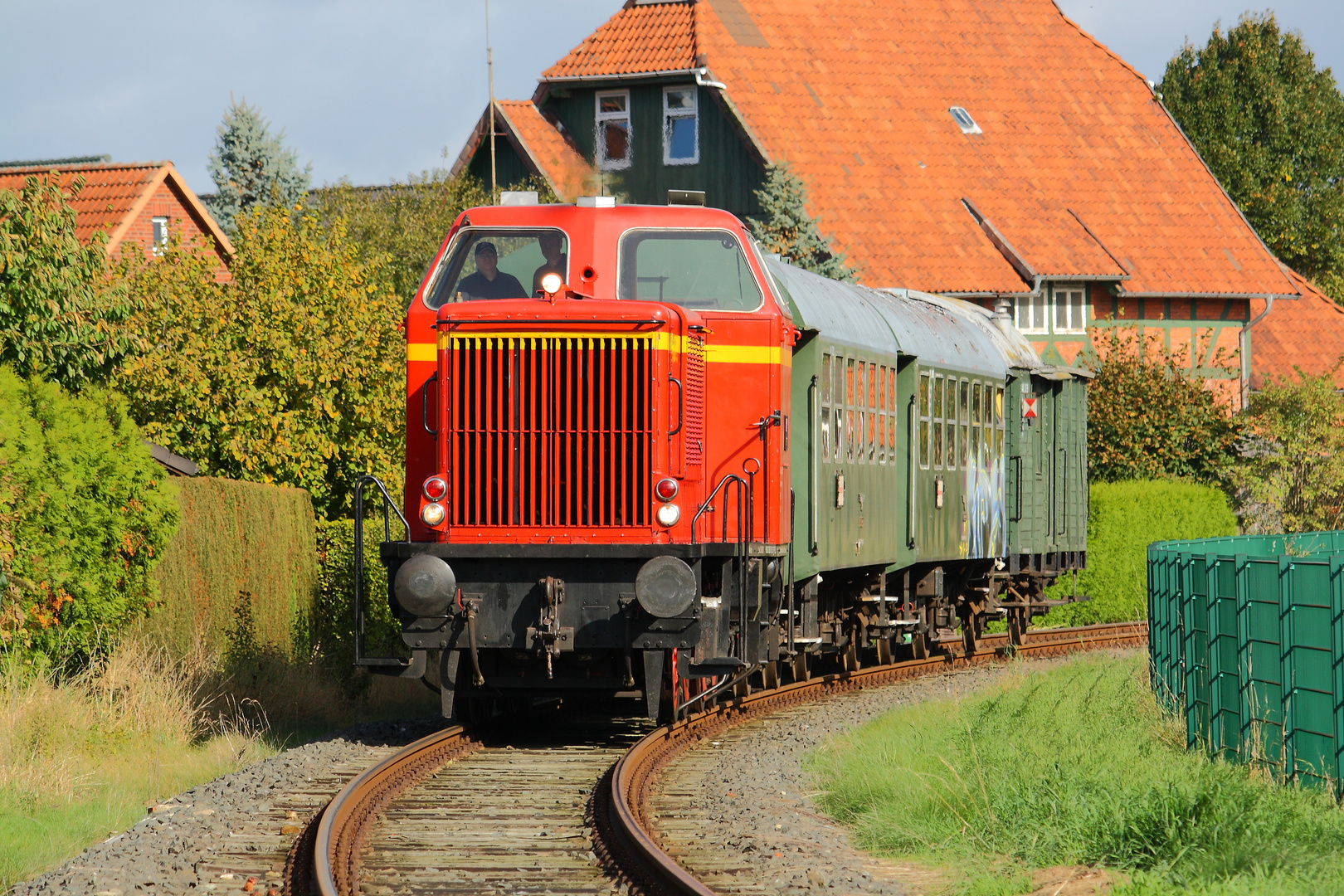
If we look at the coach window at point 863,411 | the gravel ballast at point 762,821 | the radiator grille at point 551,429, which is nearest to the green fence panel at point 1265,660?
the gravel ballast at point 762,821

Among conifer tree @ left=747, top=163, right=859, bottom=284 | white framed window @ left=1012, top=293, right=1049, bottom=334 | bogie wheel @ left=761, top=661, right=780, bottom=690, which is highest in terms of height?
conifer tree @ left=747, top=163, right=859, bottom=284

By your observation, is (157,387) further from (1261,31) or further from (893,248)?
(1261,31)

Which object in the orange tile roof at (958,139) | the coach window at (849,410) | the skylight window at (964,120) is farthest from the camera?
the skylight window at (964,120)

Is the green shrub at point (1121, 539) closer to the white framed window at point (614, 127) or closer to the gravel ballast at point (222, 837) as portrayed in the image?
the white framed window at point (614, 127)

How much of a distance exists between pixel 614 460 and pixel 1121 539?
17795 millimetres

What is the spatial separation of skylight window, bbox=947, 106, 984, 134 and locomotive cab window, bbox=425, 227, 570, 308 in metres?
28.4

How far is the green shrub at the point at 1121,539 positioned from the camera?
26.5 meters

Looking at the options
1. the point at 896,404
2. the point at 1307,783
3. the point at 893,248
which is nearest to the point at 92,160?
the point at 893,248

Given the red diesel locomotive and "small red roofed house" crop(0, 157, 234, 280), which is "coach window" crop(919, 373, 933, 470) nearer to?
the red diesel locomotive

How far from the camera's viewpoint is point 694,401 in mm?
11453

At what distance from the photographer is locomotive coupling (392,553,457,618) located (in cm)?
1039

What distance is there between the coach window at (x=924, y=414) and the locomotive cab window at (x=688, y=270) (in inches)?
192

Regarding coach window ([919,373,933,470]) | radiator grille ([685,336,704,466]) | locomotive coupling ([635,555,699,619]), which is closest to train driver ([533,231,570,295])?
radiator grille ([685,336,704,466])

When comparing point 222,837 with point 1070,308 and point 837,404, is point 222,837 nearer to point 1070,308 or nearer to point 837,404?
point 837,404
